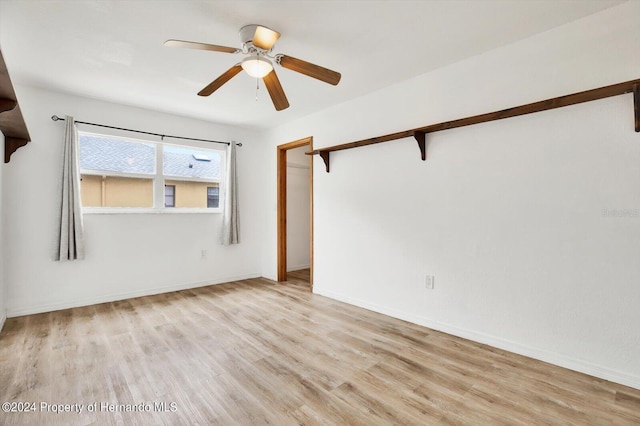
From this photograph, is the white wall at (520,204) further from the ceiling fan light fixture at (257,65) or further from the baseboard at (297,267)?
the baseboard at (297,267)

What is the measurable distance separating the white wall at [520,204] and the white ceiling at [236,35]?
0.85ft

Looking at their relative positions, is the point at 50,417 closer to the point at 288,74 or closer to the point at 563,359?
the point at 288,74

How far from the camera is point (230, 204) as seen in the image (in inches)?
185

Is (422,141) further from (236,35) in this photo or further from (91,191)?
(91,191)

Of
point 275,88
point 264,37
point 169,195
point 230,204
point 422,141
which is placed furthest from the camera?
point 230,204

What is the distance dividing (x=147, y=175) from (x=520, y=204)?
4.28 meters

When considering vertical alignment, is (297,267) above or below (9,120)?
below

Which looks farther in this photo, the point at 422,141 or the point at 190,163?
the point at 190,163

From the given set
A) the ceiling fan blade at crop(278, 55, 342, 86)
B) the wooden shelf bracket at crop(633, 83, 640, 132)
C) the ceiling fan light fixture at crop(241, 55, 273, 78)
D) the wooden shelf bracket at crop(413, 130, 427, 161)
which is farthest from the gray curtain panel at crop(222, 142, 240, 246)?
the wooden shelf bracket at crop(633, 83, 640, 132)

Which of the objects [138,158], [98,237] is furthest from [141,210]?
[138,158]

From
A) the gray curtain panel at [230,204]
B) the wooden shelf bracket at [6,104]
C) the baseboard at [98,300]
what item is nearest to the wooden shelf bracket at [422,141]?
the gray curtain panel at [230,204]

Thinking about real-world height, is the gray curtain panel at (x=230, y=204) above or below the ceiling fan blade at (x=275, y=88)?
below

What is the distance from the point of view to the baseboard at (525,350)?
197cm

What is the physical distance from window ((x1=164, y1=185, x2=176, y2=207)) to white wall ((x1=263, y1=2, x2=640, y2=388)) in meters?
2.68
